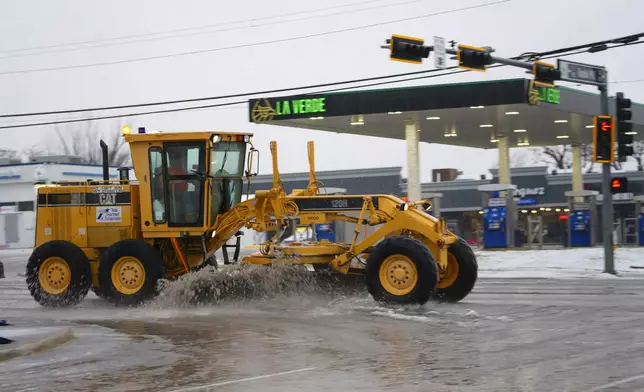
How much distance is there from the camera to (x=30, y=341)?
1094 centimetres

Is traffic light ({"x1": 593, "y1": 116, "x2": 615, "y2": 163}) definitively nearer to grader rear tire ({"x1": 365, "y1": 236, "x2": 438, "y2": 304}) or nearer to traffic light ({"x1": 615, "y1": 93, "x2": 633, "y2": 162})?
traffic light ({"x1": 615, "y1": 93, "x2": 633, "y2": 162})

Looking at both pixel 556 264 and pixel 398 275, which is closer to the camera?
pixel 398 275

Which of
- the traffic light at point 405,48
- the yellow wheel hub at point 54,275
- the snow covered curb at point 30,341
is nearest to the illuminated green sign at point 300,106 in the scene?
the traffic light at point 405,48

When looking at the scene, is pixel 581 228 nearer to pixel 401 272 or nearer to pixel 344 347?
pixel 401 272

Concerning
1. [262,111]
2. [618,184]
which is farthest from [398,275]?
[262,111]

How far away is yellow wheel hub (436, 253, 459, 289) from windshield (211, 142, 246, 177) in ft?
14.4

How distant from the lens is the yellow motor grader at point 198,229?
14.9 m

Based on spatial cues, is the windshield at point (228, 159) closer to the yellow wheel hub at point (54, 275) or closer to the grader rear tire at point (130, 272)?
the grader rear tire at point (130, 272)

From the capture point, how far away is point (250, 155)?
1689 cm

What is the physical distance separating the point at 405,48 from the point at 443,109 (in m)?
10.2

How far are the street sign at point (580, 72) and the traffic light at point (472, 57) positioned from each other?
87.0 inches

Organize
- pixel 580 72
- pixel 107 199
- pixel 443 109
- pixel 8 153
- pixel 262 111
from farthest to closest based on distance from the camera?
pixel 8 153
pixel 262 111
pixel 443 109
pixel 580 72
pixel 107 199

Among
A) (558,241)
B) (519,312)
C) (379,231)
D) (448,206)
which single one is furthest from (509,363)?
(448,206)

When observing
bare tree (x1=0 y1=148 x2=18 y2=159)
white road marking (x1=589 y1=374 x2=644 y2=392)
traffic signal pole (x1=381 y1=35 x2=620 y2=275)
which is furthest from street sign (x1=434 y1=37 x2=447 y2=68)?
bare tree (x1=0 y1=148 x2=18 y2=159)
